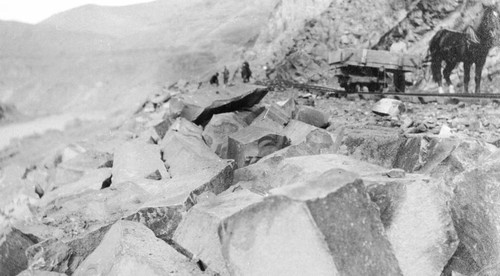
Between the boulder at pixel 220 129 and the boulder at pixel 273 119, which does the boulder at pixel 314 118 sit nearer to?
the boulder at pixel 273 119

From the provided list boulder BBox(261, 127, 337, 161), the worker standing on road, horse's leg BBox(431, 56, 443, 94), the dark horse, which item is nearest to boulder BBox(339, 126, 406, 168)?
boulder BBox(261, 127, 337, 161)

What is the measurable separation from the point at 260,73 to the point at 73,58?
92.7ft

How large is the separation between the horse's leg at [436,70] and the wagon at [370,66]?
419 millimetres

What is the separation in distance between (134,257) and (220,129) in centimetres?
285

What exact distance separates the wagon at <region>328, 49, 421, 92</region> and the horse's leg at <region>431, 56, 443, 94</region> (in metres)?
0.42

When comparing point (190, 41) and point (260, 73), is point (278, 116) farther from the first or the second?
point (190, 41)

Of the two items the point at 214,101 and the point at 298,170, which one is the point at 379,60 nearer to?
the point at 214,101

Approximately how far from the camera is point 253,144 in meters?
4.25

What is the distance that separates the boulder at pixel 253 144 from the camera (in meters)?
4.23

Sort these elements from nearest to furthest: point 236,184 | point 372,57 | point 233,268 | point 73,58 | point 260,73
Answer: point 233,268 < point 236,184 < point 372,57 < point 260,73 < point 73,58

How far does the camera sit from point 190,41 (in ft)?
109

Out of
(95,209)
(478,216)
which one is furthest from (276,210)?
(95,209)

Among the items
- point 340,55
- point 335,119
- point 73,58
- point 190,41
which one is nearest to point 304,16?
point 340,55

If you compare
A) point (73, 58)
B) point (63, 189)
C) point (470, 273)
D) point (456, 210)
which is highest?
point (456, 210)
